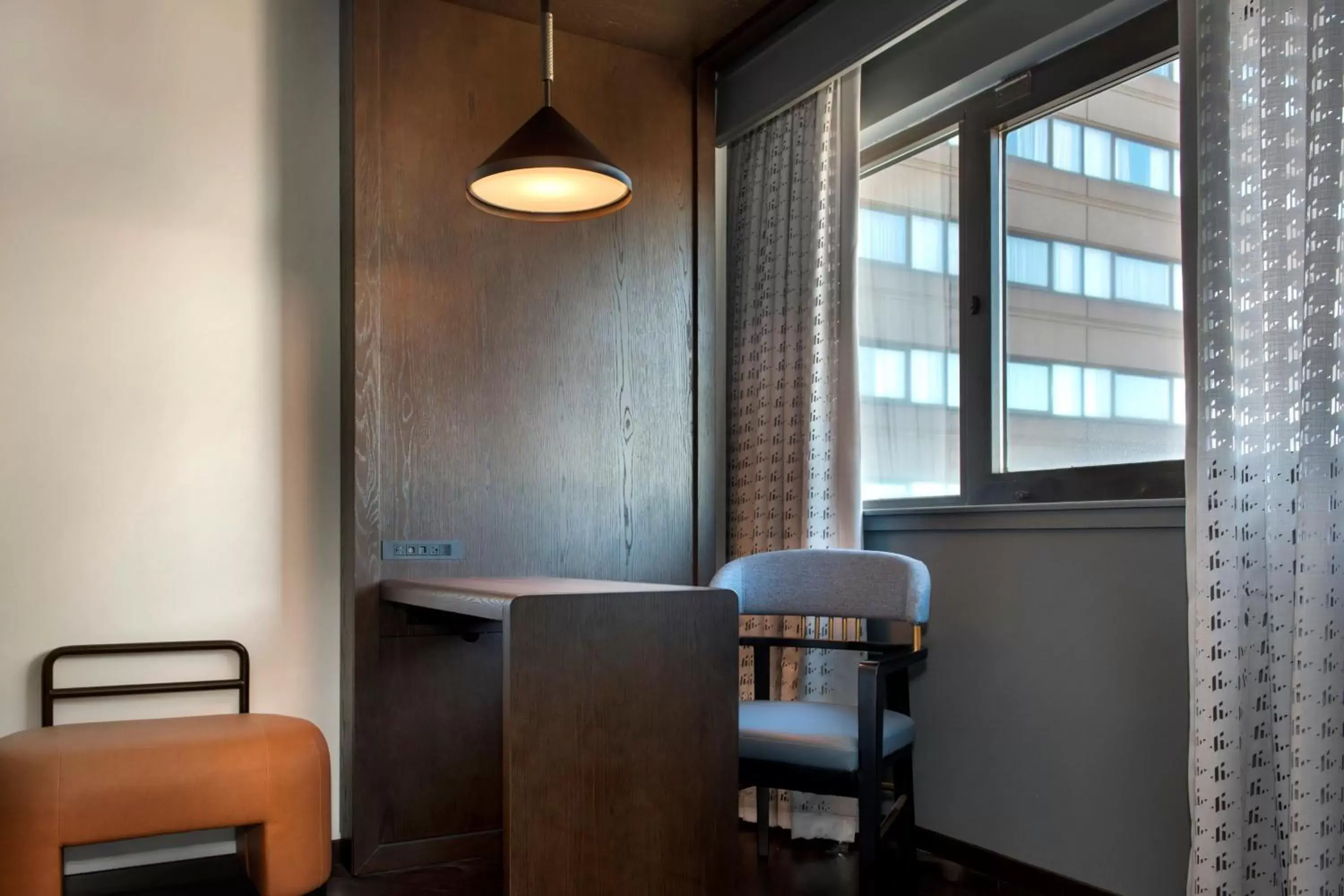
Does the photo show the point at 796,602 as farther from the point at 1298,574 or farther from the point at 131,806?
the point at 131,806

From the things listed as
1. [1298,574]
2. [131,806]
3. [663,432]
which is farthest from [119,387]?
[1298,574]

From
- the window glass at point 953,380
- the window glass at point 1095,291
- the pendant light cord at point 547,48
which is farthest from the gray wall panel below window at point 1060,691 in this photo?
the pendant light cord at point 547,48

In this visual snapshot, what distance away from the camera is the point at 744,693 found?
3.20m

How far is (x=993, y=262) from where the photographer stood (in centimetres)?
275

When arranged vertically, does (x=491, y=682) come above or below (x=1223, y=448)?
below

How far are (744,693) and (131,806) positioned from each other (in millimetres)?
1682

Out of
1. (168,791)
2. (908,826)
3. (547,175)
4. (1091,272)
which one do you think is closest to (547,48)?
(547,175)

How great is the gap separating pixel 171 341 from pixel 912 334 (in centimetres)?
201

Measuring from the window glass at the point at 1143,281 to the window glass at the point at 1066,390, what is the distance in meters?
0.21

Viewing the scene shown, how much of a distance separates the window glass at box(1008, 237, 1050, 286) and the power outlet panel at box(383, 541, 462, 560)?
1.64m

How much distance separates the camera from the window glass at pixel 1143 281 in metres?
2.40

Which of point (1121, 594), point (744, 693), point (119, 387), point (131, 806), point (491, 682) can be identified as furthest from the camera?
point (744, 693)

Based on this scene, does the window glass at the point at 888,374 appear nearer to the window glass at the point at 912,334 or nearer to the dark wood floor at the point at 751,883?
the window glass at the point at 912,334

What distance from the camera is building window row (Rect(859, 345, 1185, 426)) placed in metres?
2.39
